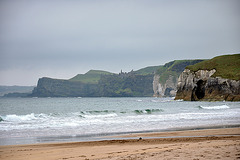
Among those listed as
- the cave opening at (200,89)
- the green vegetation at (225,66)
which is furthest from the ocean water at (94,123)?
the cave opening at (200,89)

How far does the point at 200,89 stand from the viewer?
313ft

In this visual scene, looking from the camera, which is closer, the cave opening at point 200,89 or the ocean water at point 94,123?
the ocean water at point 94,123

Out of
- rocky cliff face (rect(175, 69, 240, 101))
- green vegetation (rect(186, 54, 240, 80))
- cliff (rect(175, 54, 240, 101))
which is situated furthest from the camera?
green vegetation (rect(186, 54, 240, 80))

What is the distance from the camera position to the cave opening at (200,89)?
309 ft

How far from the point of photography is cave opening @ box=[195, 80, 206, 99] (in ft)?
309

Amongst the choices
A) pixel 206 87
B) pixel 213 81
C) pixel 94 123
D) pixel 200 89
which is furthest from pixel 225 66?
pixel 94 123

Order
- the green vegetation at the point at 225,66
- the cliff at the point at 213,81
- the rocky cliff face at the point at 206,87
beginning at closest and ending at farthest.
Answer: the rocky cliff face at the point at 206,87
the cliff at the point at 213,81
the green vegetation at the point at 225,66

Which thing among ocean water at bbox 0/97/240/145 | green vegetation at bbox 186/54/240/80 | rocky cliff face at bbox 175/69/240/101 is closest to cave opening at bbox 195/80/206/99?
rocky cliff face at bbox 175/69/240/101

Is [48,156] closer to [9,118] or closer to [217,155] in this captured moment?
[217,155]

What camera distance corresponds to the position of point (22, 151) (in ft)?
42.8

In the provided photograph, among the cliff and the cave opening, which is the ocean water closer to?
the cliff

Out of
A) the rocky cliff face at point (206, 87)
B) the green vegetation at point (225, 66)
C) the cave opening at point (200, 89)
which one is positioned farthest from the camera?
the cave opening at point (200, 89)

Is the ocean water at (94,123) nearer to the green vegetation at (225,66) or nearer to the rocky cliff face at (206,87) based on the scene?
the rocky cliff face at (206,87)

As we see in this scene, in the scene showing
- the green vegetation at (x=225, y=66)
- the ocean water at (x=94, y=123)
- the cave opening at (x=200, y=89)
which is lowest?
the ocean water at (x=94, y=123)
